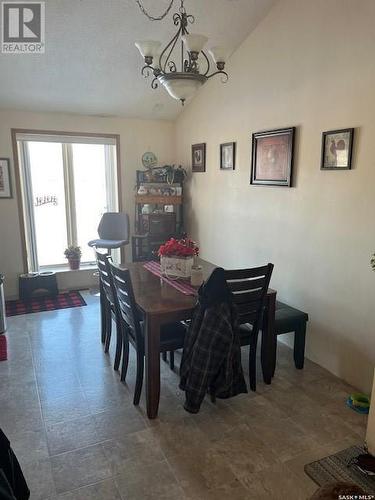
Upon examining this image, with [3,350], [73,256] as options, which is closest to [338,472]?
[3,350]

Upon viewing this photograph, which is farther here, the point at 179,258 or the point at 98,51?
the point at 98,51

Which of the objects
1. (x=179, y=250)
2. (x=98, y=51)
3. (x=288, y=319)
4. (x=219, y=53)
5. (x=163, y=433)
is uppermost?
(x=98, y=51)

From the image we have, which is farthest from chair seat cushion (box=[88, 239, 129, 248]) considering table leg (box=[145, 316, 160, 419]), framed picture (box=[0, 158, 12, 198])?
table leg (box=[145, 316, 160, 419])

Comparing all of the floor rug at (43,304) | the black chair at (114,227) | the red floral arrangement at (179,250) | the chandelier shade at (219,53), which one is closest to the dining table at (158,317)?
the red floral arrangement at (179,250)

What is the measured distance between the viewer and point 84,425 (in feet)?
7.14

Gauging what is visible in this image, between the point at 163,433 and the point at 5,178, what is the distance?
3.43m

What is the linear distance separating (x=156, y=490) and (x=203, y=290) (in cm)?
101

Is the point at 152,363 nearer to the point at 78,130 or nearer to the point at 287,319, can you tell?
the point at 287,319

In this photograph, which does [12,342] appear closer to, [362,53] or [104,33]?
[104,33]

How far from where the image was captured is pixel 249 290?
2254mm

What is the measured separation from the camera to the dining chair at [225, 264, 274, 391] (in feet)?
7.09

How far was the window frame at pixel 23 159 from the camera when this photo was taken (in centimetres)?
424

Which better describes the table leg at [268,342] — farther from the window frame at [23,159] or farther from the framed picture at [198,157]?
the window frame at [23,159]

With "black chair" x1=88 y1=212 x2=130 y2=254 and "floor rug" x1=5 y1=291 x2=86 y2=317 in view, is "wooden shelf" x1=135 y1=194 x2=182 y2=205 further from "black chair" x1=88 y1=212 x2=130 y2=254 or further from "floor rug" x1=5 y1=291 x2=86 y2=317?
"floor rug" x1=5 y1=291 x2=86 y2=317
